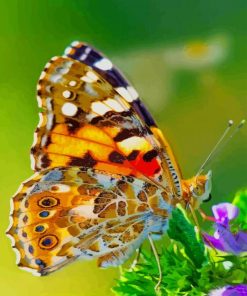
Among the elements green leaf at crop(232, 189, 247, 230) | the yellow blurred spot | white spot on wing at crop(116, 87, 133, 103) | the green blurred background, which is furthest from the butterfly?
the yellow blurred spot

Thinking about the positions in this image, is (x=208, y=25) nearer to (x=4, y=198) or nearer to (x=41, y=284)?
(x=4, y=198)

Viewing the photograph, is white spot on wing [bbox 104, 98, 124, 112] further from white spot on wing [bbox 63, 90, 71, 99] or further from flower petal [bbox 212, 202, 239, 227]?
flower petal [bbox 212, 202, 239, 227]

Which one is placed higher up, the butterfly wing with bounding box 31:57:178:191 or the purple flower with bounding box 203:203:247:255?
the butterfly wing with bounding box 31:57:178:191

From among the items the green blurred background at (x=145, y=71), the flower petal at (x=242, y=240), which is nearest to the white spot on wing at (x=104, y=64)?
the flower petal at (x=242, y=240)

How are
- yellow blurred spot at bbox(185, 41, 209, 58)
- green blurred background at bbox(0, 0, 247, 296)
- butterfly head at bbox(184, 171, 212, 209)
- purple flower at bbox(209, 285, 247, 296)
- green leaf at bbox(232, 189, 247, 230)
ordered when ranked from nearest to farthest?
purple flower at bbox(209, 285, 247, 296)
green leaf at bbox(232, 189, 247, 230)
butterfly head at bbox(184, 171, 212, 209)
green blurred background at bbox(0, 0, 247, 296)
yellow blurred spot at bbox(185, 41, 209, 58)

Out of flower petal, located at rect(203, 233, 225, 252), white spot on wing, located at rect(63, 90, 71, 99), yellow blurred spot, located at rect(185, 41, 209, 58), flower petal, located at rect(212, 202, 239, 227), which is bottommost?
flower petal, located at rect(203, 233, 225, 252)

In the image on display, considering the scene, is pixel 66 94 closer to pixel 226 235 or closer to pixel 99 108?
pixel 99 108

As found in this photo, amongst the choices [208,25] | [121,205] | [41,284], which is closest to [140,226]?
[121,205]
